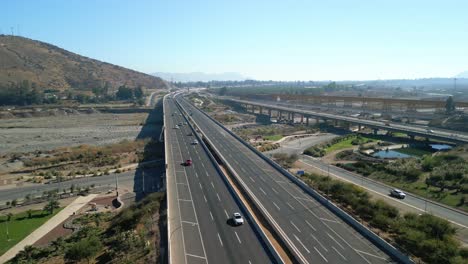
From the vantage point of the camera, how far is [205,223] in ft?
95.0

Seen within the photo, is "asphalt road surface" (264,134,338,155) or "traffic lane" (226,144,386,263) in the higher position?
"traffic lane" (226,144,386,263)

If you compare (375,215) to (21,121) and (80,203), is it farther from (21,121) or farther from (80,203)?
(21,121)

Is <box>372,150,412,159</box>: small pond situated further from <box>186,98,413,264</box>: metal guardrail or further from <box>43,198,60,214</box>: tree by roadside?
<box>43,198,60,214</box>: tree by roadside

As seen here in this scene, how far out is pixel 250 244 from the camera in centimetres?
2503

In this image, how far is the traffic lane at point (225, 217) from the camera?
23.5 m

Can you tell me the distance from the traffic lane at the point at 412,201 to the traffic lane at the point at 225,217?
19448mm

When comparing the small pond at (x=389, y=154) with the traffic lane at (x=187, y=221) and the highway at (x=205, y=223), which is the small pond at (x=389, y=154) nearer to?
the highway at (x=205, y=223)

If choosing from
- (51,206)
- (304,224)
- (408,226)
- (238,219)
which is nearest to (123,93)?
(51,206)

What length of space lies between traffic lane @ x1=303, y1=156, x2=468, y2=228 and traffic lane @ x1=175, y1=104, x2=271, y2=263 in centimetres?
1945

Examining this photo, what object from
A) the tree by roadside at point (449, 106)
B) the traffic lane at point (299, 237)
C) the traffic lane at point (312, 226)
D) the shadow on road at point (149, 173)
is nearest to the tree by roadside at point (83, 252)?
the traffic lane at point (299, 237)

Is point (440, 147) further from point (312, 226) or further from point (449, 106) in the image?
point (312, 226)

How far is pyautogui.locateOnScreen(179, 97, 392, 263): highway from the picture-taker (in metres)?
24.1

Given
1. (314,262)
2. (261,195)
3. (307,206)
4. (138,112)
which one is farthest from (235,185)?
(138,112)

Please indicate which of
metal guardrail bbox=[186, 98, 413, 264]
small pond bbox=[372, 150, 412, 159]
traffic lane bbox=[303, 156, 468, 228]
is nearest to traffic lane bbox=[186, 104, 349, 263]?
metal guardrail bbox=[186, 98, 413, 264]
